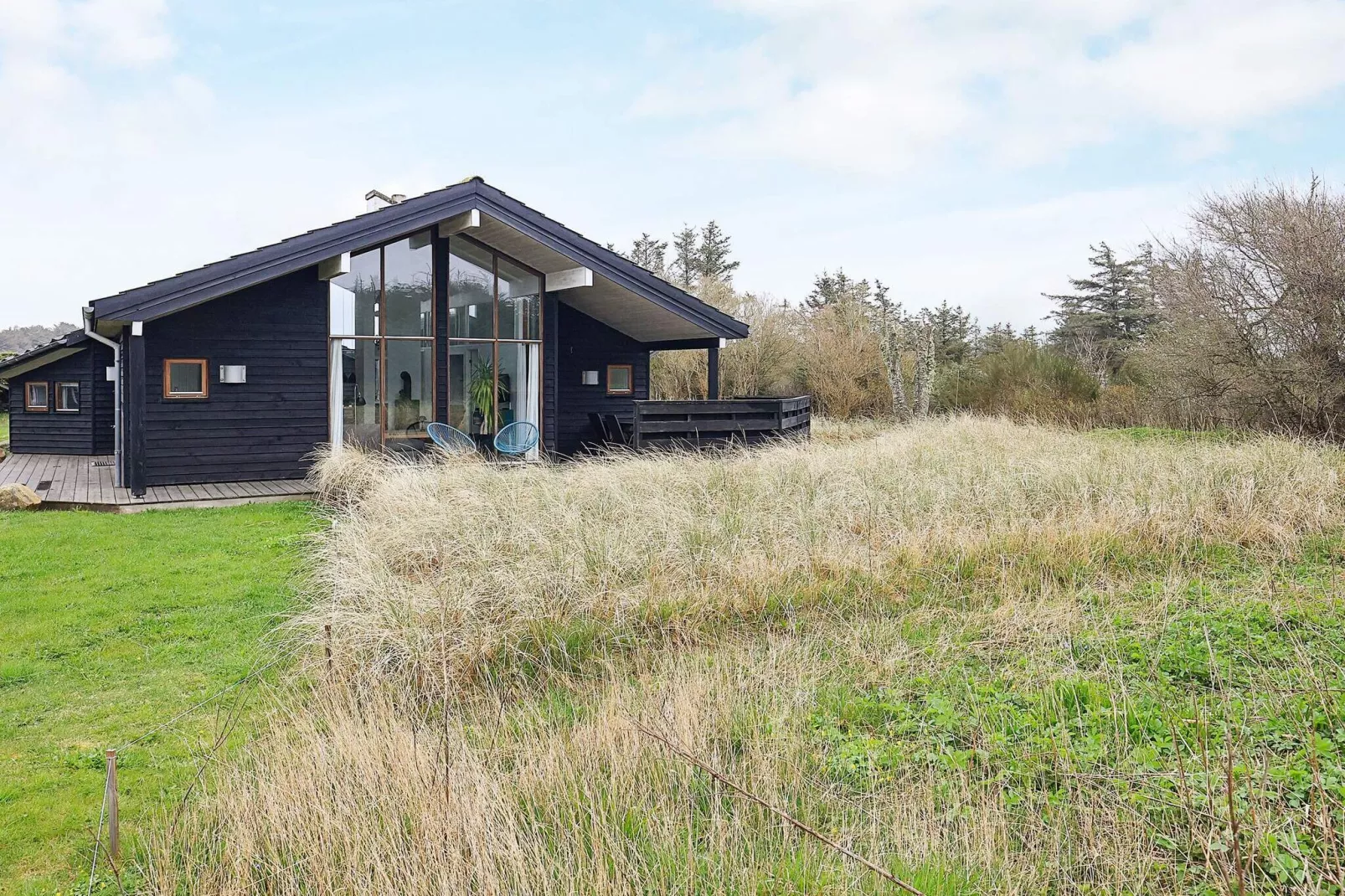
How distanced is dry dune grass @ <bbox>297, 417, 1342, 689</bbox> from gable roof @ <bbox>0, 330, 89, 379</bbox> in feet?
28.6

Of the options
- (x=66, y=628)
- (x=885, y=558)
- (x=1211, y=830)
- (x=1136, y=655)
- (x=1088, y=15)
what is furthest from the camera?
(x=1088, y=15)

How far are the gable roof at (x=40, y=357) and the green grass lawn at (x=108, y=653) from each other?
27.5ft

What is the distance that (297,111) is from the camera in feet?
44.5

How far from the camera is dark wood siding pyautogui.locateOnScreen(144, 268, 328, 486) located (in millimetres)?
10016

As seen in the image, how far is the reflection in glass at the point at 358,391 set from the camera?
11.1 m

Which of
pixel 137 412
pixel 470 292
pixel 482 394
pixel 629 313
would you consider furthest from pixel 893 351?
pixel 137 412

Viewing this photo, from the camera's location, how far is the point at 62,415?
50.3ft

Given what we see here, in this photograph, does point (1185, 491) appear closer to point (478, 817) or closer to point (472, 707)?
point (472, 707)

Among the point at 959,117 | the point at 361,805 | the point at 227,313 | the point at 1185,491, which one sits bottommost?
the point at 361,805

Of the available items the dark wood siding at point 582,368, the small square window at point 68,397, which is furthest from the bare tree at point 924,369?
the small square window at point 68,397

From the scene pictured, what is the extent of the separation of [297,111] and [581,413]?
6336mm

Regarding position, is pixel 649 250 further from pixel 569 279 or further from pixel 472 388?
pixel 472 388

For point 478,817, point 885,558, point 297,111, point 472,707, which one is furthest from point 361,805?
point 297,111

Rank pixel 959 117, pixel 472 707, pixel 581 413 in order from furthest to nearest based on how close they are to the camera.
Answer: pixel 581 413, pixel 959 117, pixel 472 707
